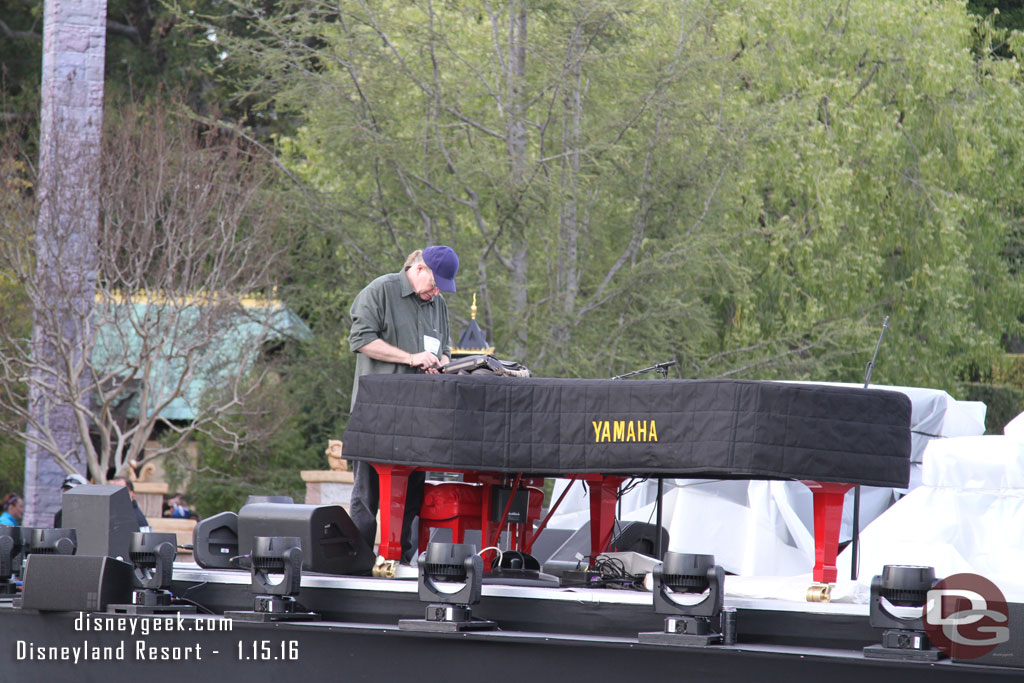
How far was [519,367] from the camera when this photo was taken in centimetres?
798

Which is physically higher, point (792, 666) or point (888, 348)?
point (888, 348)

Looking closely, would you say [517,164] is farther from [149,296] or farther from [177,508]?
[177,508]

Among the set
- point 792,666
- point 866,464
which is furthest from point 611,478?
point 792,666

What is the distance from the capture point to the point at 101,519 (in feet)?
27.7

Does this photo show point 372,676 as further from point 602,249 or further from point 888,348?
point 888,348

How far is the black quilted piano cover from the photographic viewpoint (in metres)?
6.58

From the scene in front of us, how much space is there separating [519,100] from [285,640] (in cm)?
1233

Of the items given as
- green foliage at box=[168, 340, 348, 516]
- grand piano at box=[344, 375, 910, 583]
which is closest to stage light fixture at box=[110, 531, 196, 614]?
grand piano at box=[344, 375, 910, 583]

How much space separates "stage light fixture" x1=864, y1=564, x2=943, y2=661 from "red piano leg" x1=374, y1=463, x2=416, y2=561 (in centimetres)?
262

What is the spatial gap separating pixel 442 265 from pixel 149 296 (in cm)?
1251

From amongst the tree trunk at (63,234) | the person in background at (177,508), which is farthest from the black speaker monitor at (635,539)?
the person in background at (177,508)

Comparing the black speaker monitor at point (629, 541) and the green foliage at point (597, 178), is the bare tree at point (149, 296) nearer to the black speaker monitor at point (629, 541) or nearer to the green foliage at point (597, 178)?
the green foliage at point (597, 178)

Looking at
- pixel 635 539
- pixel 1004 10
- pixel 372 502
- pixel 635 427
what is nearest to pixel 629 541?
pixel 635 539

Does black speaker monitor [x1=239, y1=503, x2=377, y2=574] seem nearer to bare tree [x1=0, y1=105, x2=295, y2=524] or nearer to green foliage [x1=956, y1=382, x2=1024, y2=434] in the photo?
bare tree [x1=0, y1=105, x2=295, y2=524]
